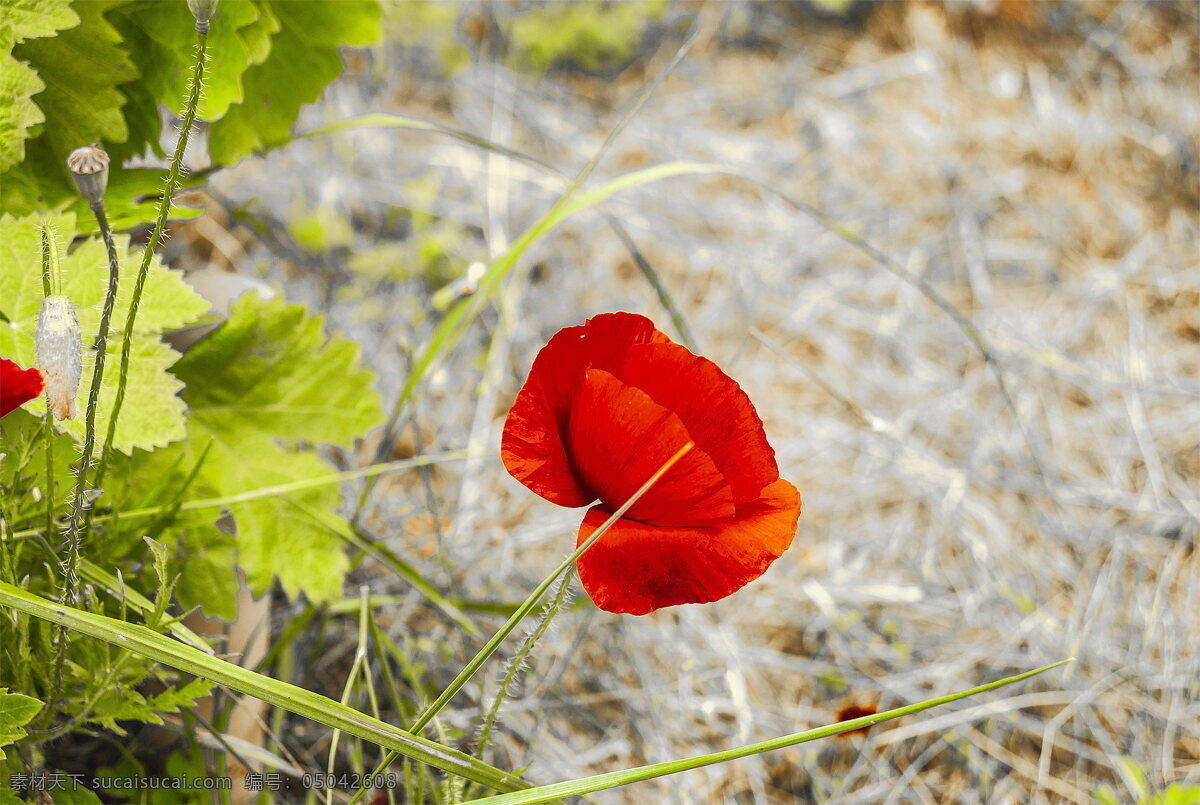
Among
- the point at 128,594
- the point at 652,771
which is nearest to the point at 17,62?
the point at 128,594

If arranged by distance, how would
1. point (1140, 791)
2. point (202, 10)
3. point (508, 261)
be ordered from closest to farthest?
point (202, 10) → point (508, 261) → point (1140, 791)

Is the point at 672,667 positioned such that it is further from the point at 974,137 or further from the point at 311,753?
the point at 974,137

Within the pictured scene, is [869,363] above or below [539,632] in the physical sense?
above

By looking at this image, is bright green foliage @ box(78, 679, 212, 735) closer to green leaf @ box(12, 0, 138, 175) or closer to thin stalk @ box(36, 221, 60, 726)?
thin stalk @ box(36, 221, 60, 726)

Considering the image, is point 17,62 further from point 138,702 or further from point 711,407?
point 711,407

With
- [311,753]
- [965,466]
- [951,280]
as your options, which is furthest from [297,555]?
[951,280]

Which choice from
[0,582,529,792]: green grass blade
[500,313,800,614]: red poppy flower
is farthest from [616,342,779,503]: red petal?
[0,582,529,792]: green grass blade
